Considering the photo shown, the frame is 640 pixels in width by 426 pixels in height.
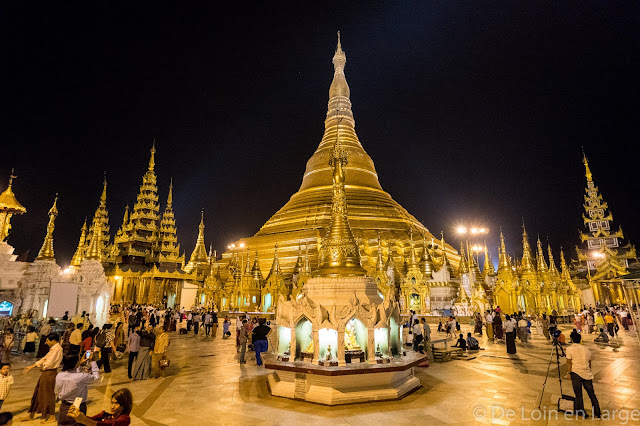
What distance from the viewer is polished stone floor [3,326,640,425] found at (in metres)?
6.12

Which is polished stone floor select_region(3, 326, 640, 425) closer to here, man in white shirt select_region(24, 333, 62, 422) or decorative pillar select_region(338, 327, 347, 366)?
man in white shirt select_region(24, 333, 62, 422)

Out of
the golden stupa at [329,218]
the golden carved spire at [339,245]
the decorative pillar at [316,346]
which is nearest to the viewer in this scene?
the decorative pillar at [316,346]

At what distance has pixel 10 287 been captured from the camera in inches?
719

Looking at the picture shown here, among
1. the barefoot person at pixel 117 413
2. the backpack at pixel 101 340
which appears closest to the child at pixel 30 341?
the backpack at pixel 101 340

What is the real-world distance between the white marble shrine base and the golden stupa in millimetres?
21019

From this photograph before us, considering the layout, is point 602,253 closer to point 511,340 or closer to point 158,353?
point 511,340

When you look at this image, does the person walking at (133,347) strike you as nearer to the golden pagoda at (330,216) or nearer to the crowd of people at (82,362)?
the crowd of people at (82,362)

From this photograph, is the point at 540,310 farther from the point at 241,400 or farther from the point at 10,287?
the point at 10,287

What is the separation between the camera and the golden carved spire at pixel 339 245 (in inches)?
401

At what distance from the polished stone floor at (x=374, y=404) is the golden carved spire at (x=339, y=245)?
11.2ft

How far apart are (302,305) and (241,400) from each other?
7.61ft

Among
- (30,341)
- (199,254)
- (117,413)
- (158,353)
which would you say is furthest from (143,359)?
(199,254)

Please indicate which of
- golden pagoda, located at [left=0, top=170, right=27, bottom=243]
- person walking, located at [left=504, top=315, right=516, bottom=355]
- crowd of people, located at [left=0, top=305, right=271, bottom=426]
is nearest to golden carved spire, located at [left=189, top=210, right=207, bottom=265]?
golden pagoda, located at [left=0, top=170, right=27, bottom=243]

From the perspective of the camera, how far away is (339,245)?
10.6 metres
